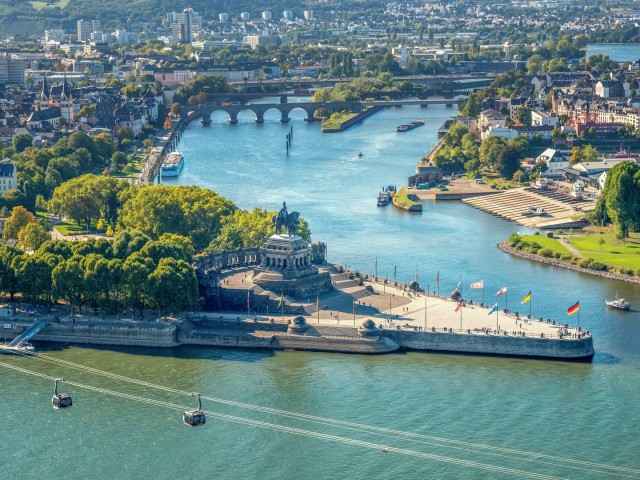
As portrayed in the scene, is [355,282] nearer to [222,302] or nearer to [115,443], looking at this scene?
[222,302]

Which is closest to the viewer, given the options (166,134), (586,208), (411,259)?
(411,259)

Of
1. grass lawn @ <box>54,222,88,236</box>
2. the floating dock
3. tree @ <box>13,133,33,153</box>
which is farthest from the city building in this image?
grass lawn @ <box>54,222,88,236</box>

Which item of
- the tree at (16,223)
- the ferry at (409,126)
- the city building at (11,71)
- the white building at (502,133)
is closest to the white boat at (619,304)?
the tree at (16,223)

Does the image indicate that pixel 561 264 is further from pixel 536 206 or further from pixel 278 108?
pixel 278 108

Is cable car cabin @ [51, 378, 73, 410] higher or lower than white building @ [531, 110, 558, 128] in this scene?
higher

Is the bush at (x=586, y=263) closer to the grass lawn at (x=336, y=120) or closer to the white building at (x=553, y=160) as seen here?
the white building at (x=553, y=160)

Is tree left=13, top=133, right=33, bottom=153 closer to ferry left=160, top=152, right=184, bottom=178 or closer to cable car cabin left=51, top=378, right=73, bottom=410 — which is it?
ferry left=160, top=152, right=184, bottom=178

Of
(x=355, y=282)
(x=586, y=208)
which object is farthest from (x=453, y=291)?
(x=586, y=208)
